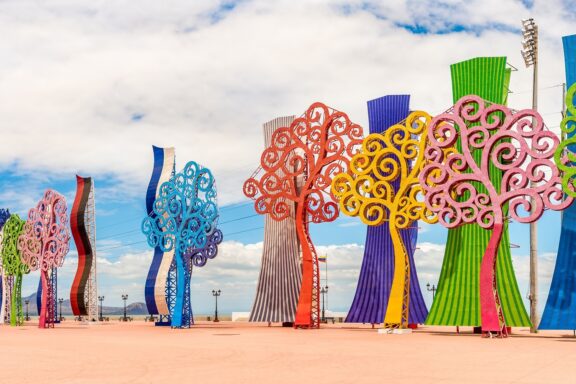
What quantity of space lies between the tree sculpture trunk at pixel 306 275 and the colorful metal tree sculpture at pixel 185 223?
475cm

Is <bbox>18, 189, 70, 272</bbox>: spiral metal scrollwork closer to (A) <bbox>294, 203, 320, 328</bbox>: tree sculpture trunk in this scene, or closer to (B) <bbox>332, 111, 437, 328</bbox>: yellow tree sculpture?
(A) <bbox>294, 203, 320, 328</bbox>: tree sculpture trunk

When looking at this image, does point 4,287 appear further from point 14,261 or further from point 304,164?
point 304,164

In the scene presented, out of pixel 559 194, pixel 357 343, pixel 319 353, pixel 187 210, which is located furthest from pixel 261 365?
pixel 187 210

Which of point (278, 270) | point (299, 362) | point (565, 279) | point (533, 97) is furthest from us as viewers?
point (278, 270)

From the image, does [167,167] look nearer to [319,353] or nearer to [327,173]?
[327,173]

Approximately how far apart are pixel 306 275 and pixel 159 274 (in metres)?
16.2

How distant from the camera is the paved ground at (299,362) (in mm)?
13508

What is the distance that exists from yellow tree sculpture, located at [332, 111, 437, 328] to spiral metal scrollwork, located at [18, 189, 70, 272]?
1891 cm

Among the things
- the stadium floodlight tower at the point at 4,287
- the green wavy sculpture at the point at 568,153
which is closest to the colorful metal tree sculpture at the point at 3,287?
the stadium floodlight tower at the point at 4,287

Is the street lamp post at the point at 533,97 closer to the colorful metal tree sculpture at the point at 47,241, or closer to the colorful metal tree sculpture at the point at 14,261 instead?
the colorful metal tree sculpture at the point at 47,241

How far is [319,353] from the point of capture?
18734 mm

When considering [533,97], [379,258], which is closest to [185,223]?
[379,258]

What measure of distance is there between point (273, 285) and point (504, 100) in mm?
14960

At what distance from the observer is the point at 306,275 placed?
112 ft
